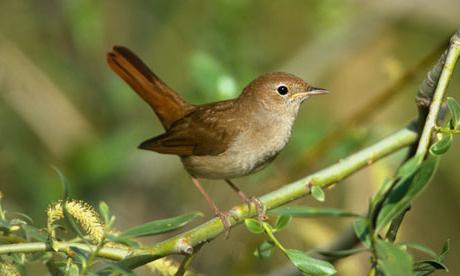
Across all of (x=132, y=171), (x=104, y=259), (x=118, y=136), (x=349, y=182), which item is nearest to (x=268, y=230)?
(x=104, y=259)

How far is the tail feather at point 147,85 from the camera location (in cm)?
438

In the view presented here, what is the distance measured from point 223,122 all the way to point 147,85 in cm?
47

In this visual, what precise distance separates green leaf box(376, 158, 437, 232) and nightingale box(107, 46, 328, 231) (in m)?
2.28

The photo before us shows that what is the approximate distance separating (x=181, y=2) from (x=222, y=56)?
1541 millimetres

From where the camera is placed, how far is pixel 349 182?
184 inches

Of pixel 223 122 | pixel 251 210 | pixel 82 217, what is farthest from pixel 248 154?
pixel 82 217

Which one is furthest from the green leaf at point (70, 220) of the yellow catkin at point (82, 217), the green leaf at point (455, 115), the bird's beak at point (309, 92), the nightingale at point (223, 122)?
the bird's beak at point (309, 92)

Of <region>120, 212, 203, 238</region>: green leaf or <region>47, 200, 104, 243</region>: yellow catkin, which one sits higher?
<region>120, 212, 203, 238</region>: green leaf

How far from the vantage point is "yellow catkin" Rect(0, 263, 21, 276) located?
1915 millimetres

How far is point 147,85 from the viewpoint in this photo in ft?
14.7

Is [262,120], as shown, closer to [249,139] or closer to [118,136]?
[249,139]

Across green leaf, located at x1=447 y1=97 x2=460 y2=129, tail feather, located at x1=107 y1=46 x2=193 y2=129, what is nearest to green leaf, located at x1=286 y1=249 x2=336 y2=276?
green leaf, located at x1=447 y1=97 x2=460 y2=129

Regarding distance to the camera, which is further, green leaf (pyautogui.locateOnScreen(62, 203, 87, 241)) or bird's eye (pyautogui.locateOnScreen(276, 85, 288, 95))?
bird's eye (pyautogui.locateOnScreen(276, 85, 288, 95))

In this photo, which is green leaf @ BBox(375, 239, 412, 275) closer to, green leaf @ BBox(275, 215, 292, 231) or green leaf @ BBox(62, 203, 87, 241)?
green leaf @ BBox(275, 215, 292, 231)
